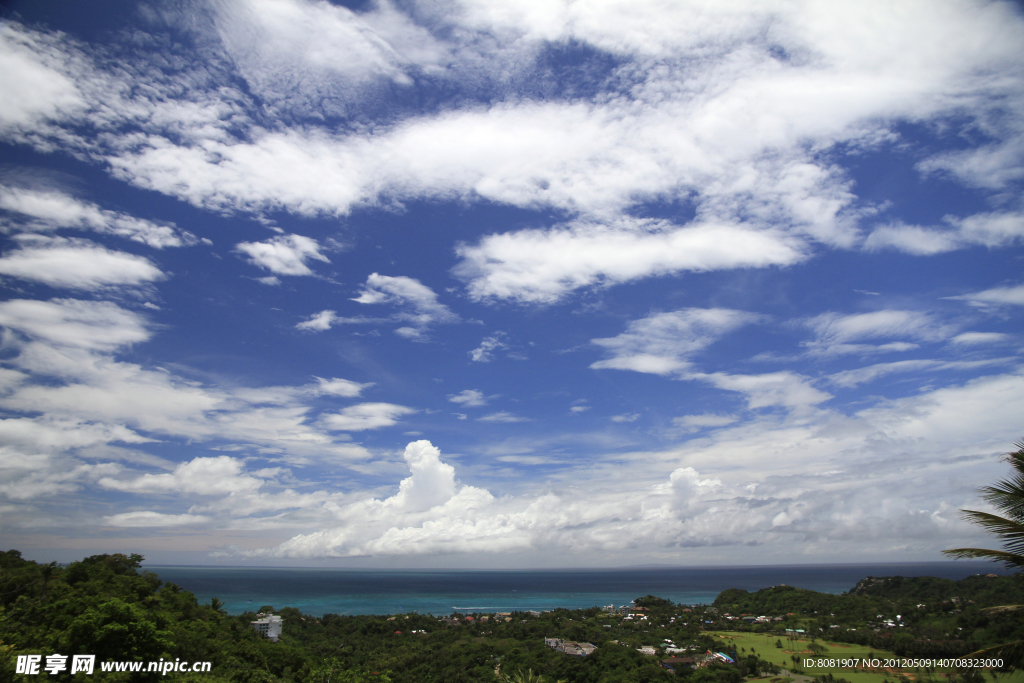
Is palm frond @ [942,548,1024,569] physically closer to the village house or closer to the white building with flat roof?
the village house

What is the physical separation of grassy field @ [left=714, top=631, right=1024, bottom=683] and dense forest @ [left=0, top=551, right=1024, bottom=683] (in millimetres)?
1756

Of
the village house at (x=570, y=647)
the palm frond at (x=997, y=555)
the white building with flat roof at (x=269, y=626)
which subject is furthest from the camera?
the white building with flat roof at (x=269, y=626)

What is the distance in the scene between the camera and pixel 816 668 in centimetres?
3600

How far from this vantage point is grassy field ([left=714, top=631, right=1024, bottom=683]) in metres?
31.6

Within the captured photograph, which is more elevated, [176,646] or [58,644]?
[58,644]

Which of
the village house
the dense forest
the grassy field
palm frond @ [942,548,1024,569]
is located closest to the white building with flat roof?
the dense forest

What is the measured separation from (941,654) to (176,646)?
155 ft

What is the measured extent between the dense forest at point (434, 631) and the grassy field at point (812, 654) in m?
1.76

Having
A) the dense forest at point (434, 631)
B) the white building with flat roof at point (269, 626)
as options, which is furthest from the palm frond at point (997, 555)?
the white building with flat roof at point (269, 626)

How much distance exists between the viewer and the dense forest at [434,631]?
1628 cm

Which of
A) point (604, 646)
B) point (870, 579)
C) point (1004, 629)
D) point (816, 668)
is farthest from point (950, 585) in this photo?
point (604, 646)

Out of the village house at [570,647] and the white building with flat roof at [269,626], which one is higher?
the white building with flat roof at [269,626]

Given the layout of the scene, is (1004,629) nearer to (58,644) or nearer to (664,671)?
(664,671)

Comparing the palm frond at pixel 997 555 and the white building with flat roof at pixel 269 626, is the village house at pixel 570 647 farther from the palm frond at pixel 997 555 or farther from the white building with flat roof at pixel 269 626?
the palm frond at pixel 997 555
